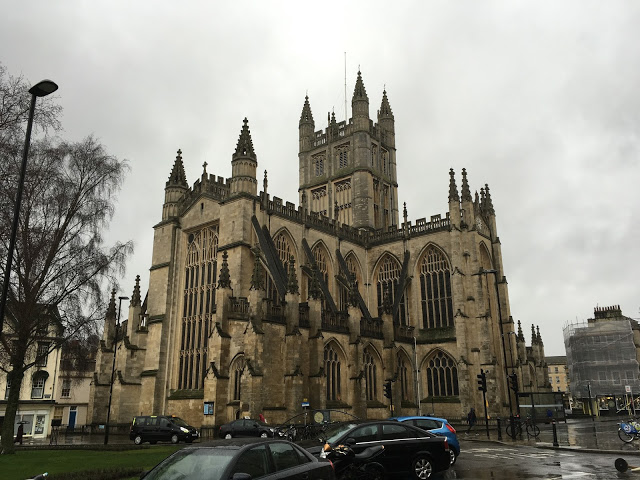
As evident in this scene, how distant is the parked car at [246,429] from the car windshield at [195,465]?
55.3ft

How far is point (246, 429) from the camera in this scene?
77.5ft

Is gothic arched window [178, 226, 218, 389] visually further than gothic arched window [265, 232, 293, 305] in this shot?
No

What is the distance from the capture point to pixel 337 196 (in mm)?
53375

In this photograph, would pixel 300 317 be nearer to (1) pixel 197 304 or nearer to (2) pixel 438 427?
(1) pixel 197 304

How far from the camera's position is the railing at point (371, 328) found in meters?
35.9

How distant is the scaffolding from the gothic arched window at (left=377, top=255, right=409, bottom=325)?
22093mm

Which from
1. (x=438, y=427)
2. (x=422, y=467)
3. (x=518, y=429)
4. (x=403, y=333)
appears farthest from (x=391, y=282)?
(x=422, y=467)

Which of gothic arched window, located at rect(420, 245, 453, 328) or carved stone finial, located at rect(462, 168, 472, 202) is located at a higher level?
carved stone finial, located at rect(462, 168, 472, 202)

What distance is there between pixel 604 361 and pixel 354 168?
100ft

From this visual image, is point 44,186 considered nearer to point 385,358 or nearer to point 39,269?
point 39,269

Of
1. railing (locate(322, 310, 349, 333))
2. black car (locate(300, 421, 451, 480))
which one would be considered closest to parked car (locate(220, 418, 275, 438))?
railing (locate(322, 310, 349, 333))

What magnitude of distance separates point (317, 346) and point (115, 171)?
47.5ft

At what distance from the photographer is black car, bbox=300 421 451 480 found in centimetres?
1226

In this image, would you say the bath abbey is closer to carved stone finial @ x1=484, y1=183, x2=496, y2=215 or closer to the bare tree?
carved stone finial @ x1=484, y1=183, x2=496, y2=215
